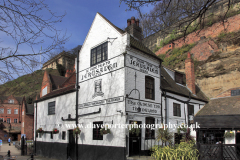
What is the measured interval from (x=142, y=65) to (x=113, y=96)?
3129 millimetres

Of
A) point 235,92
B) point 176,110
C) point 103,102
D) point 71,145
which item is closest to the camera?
point 103,102

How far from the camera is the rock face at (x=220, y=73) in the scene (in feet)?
82.9

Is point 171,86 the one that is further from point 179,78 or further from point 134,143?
point 134,143

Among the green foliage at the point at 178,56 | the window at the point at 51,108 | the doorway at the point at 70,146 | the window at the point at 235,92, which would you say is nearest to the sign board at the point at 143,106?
the doorway at the point at 70,146

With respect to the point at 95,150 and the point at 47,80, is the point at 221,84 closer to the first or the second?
the point at 95,150

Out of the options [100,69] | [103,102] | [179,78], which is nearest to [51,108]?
[100,69]

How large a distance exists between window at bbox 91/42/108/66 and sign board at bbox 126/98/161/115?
3.97 m

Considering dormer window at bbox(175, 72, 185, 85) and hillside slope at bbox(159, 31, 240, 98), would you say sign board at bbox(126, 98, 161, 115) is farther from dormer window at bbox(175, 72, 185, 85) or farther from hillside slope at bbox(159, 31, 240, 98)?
hillside slope at bbox(159, 31, 240, 98)

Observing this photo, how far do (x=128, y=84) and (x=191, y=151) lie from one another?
560 centimetres

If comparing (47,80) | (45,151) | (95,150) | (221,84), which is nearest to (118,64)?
(95,150)

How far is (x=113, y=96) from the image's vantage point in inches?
523

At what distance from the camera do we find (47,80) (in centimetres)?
3034

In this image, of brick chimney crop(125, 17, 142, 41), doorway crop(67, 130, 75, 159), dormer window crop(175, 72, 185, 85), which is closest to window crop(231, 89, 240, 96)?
dormer window crop(175, 72, 185, 85)

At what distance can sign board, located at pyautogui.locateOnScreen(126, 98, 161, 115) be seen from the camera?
12.7 metres
